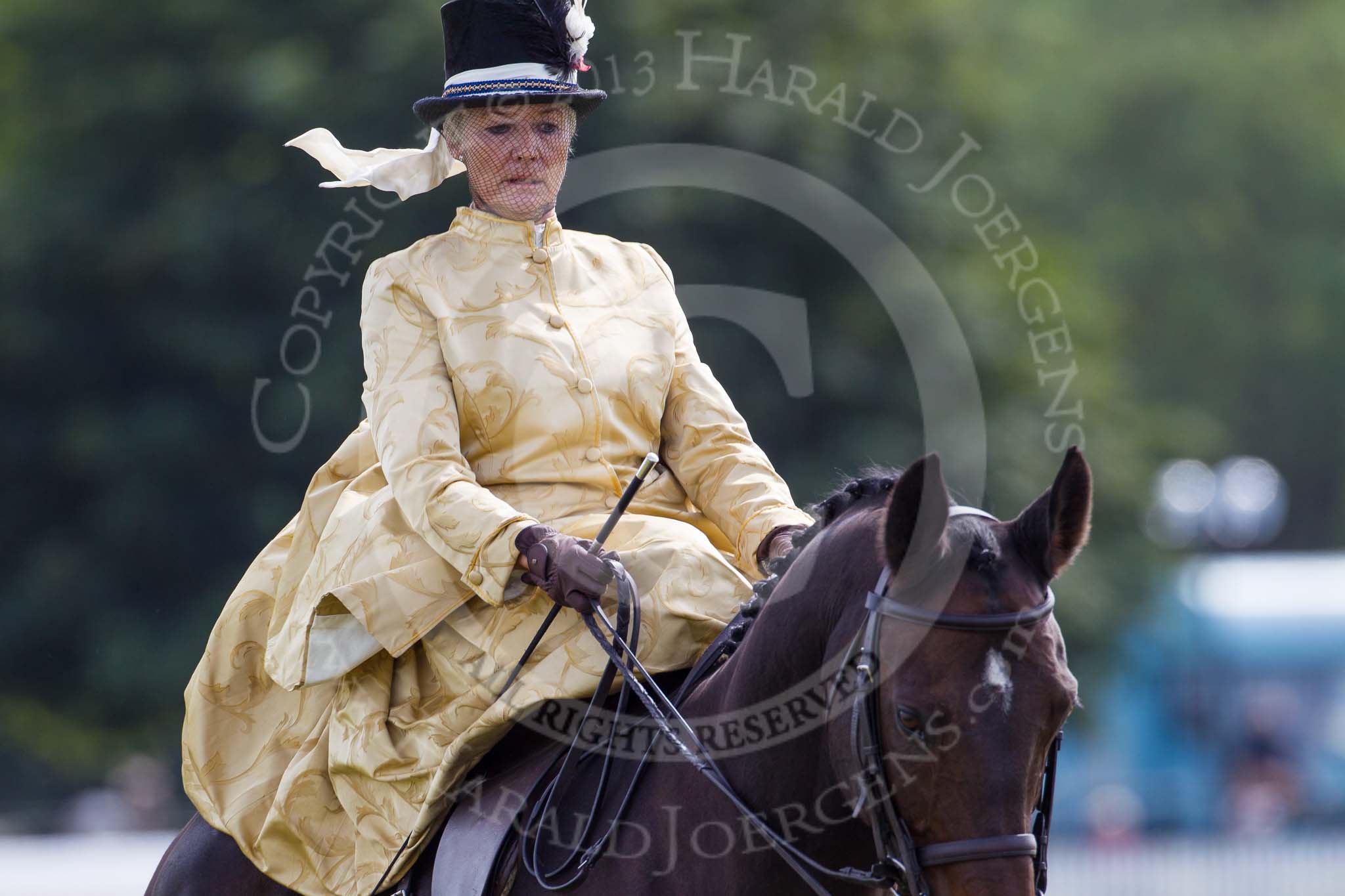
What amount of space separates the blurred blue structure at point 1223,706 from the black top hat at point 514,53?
16522 mm

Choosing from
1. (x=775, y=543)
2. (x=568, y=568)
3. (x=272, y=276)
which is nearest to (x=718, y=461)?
(x=775, y=543)

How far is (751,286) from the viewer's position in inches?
494

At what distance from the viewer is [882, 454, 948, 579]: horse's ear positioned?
3008 mm

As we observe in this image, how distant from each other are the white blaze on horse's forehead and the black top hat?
1.83 metres

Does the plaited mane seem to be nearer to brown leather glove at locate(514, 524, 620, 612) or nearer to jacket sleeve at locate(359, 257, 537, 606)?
brown leather glove at locate(514, 524, 620, 612)

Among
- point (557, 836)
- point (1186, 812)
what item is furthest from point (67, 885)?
point (1186, 812)

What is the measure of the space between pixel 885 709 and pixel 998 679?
218mm

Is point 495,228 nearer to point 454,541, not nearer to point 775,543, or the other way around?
point 454,541

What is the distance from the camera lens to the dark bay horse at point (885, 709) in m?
2.94

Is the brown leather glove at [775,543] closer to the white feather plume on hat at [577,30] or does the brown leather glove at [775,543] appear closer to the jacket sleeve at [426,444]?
the jacket sleeve at [426,444]

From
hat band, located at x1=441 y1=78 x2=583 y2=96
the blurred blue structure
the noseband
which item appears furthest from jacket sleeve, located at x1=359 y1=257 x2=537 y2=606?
the blurred blue structure

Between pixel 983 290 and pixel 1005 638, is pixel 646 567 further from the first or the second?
pixel 983 290

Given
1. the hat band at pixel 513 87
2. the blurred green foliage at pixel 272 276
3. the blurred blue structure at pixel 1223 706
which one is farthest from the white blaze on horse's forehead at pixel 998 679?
the blurred blue structure at pixel 1223 706

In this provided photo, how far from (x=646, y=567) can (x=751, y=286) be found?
29.0ft
